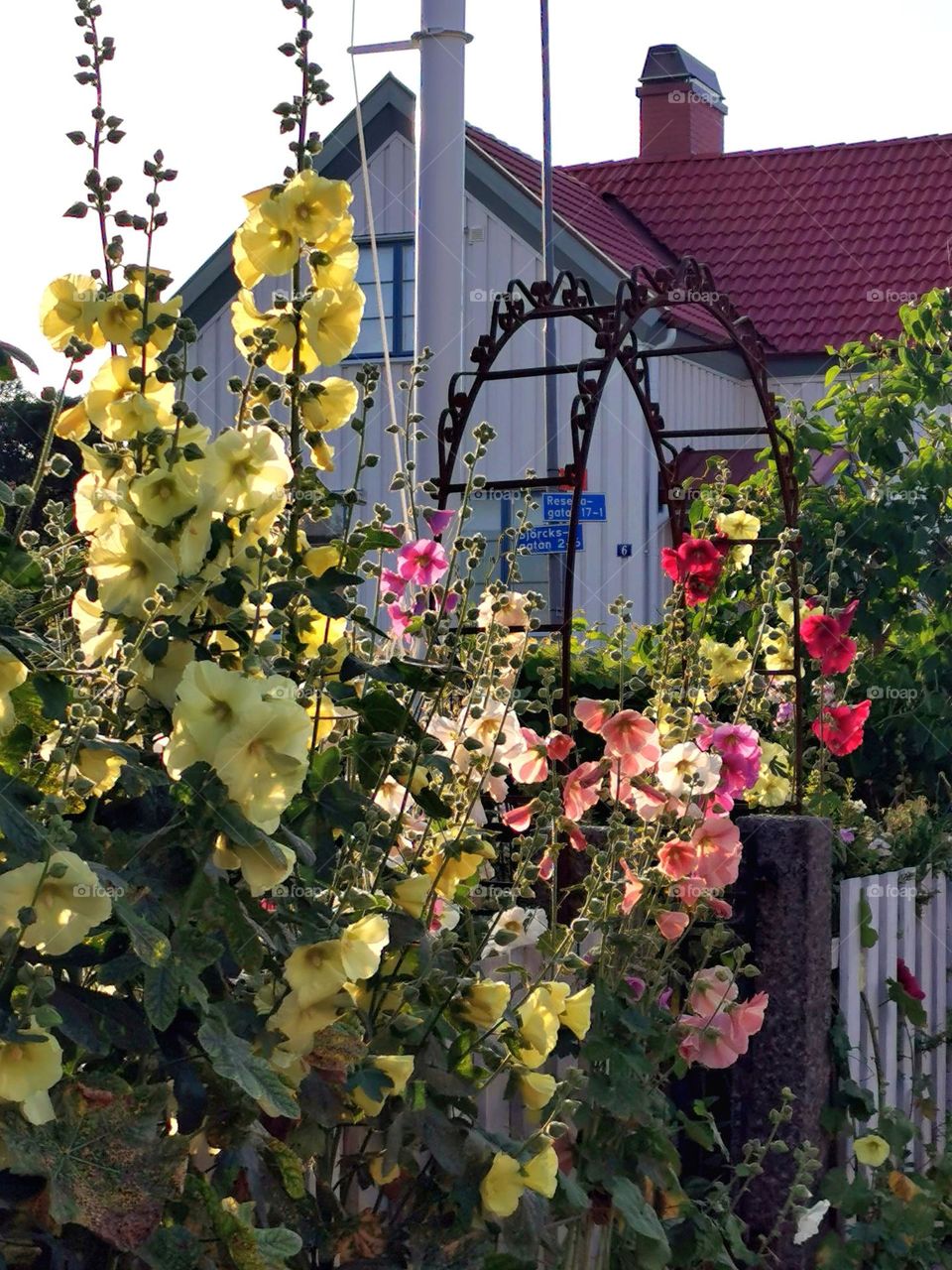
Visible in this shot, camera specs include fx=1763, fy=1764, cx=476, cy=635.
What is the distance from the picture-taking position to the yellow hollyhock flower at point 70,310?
1.97m

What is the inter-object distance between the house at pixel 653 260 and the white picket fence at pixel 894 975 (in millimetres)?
7875

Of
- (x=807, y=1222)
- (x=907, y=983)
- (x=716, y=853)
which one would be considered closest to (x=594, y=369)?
(x=716, y=853)

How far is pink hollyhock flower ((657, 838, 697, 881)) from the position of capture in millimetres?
2938

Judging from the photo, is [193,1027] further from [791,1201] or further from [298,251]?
[791,1201]

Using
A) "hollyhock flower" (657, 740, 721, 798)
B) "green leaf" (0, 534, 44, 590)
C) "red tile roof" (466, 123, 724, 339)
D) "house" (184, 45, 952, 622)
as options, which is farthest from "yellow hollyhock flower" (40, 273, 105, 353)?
"red tile roof" (466, 123, 724, 339)

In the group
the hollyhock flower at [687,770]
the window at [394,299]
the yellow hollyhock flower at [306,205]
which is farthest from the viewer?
the window at [394,299]

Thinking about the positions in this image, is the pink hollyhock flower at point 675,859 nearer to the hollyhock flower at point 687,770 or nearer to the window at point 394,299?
the hollyhock flower at point 687,770

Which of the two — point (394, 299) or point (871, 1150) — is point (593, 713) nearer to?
point (871, 1150)

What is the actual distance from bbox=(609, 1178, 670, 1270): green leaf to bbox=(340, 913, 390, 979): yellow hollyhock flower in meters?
0.97

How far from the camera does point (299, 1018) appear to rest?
1.86m

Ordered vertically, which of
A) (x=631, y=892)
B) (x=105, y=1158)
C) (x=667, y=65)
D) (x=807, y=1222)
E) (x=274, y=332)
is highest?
(x=667, y=65)

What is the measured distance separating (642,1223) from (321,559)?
3.87 feet

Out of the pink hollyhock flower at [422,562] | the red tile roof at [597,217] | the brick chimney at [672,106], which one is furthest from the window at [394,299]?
the pink hollyhock flower at [422,562]

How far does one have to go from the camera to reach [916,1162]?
4.37 metres
